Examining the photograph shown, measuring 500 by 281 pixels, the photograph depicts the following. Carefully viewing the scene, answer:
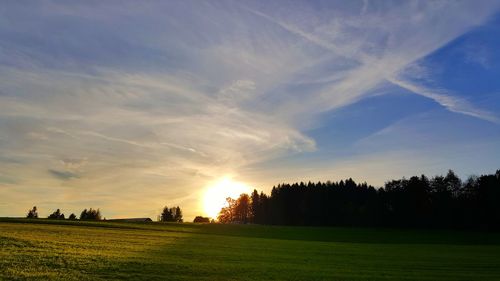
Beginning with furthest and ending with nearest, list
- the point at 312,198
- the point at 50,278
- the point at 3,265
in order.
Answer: the point at 312,198, the point at 3,265, the point at 50,278

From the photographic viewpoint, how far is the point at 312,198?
18275cm

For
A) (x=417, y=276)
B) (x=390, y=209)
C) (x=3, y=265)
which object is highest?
(x=390, y=209)

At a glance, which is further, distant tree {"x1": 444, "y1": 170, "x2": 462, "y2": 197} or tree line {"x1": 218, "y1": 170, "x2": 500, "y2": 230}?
distant tree {"x1": 444, "y1": 170, "x2": 462, "y2": 197}

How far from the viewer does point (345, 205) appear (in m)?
167

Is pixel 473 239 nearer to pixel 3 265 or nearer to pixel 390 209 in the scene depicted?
pixel 390 209

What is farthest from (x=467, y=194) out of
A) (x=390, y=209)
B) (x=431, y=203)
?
(x=390, y=209)

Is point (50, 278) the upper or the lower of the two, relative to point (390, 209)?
lower

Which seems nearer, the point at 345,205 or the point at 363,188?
the point at 345,205

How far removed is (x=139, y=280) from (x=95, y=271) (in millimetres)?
4134

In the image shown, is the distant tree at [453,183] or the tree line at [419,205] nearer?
the tree line at [419,205]

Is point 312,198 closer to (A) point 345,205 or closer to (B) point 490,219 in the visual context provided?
(A) point 345,205

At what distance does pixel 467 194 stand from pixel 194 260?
132379 mm

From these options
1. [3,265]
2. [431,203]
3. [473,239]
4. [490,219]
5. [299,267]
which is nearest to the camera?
[3,265]

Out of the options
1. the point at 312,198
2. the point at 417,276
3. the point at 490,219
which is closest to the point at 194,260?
the point at 417,276
